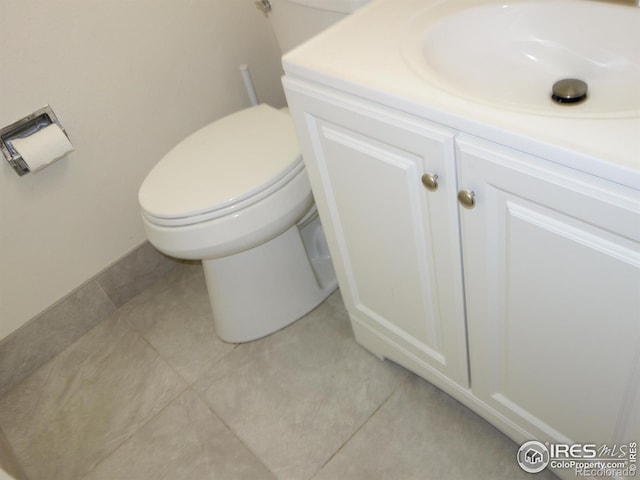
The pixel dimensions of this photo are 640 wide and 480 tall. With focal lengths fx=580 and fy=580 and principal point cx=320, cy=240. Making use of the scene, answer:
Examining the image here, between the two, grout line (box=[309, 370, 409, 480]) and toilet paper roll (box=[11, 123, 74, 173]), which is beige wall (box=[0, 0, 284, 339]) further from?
grout line (box=[309, 370, 409, 480])

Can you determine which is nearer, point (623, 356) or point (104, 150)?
point (623, 356)

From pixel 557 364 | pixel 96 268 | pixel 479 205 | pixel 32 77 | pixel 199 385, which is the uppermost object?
pixel 32 77

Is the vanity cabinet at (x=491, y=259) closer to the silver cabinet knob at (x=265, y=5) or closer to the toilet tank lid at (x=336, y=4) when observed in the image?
the toilet tank lid at (x=336, y=4)

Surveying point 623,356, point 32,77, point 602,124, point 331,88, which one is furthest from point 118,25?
point 623,356

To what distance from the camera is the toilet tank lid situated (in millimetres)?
1086

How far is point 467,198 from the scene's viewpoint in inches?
30.0

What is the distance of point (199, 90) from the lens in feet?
5.29

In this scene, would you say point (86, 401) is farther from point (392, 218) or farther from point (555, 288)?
point (555, 288)

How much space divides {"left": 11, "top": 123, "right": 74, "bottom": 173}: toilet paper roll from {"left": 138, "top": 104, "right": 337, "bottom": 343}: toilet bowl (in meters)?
0.22

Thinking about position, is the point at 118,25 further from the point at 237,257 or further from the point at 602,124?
the point at 602,124

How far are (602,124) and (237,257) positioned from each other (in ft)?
3.03

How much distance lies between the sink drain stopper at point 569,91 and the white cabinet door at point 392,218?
20 centimetres

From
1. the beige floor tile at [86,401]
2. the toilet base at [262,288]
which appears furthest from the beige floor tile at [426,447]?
the beige floor tile at [86,401]

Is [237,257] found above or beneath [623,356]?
beneath
